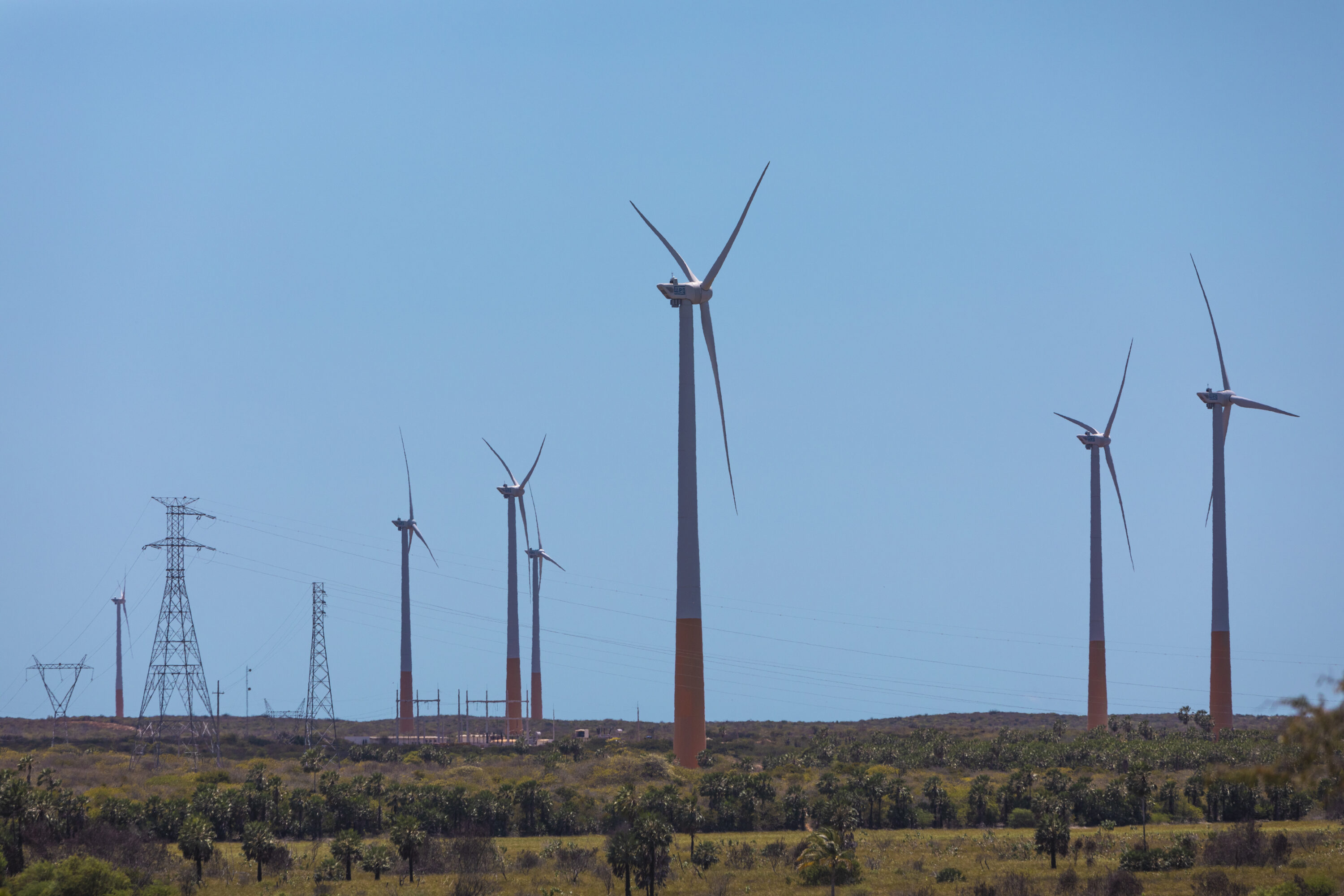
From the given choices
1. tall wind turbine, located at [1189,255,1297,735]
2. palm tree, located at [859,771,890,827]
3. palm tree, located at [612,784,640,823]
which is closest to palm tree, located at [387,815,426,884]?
palm tree, located at [612,784,640,823]

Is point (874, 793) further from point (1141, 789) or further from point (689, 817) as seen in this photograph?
point (1141, 789)

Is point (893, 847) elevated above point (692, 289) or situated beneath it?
situated beneath

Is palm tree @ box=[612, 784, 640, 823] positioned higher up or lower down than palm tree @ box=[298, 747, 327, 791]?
higher up

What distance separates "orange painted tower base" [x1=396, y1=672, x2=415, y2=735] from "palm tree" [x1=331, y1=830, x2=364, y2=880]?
284 feet

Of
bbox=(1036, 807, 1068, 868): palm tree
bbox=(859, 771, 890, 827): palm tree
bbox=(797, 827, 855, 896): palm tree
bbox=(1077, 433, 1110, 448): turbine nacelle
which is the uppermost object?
bbox=(1077, 433, 1110, 448): turbine nacelle

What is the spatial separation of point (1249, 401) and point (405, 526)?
95.6 m

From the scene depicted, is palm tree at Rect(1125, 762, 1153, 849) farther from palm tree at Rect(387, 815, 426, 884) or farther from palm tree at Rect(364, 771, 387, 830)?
palm tree at Rect(364, 771, 387, 830)

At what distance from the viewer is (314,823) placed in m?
80.0

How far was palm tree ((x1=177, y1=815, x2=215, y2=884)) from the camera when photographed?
59844 mm

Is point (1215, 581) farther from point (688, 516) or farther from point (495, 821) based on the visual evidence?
point (495, 821)

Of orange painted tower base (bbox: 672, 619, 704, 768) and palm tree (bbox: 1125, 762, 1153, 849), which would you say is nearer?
palm tree (bbox: 1125, 762, 1153, 849)

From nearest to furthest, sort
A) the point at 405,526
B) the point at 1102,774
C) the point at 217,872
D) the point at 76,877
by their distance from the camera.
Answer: the point at 76,877 < the point at 217,872 < the point at 1102,774 < the point at 405,526

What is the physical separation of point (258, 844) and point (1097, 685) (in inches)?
3762

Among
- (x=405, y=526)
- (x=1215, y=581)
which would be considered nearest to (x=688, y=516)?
(x=1215, y=581)
